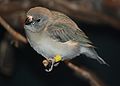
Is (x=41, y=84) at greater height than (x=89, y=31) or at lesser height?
lesser

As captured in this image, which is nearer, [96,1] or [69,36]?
[69,36]

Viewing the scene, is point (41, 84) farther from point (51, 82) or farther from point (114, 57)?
point (114, 57)

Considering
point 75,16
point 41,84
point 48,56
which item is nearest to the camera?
point 48,56

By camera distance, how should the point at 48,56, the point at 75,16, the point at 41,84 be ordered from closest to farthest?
the point at 48,56
the point at 75,16
the point at 41,84

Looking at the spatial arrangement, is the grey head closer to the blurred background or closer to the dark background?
the blurred background

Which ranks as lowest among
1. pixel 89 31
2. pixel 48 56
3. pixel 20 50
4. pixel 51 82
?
pixel 51 82

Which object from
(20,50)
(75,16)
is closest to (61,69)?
(20,50)

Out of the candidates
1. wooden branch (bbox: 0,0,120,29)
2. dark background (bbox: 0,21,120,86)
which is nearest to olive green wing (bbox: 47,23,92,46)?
wooden branch (bbox: 0,0,120,29)

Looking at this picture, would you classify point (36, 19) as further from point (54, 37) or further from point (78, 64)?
point (78, 64)

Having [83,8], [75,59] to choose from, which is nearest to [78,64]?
[75,59]
